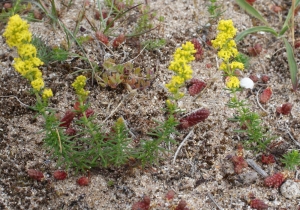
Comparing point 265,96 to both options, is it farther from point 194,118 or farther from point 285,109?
point 194,118

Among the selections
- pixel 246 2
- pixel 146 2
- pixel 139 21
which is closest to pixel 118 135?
pixel 139 21

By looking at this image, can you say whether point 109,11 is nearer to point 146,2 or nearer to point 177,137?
point 146,2

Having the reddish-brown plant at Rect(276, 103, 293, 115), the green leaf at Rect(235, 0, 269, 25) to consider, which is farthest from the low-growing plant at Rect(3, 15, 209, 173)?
the green leaf at Rect(235, 0, 269, 25)

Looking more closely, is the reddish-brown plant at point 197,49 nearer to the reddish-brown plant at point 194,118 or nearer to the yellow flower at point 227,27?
the reddish-brown plant at point 194,118

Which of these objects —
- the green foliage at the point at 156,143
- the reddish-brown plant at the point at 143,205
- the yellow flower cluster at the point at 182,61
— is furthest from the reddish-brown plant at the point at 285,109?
the reddish-brown plant at the point at 143,205

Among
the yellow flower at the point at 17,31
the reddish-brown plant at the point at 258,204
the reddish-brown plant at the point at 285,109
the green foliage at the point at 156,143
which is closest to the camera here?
the yellow flower at the point at 17,31
